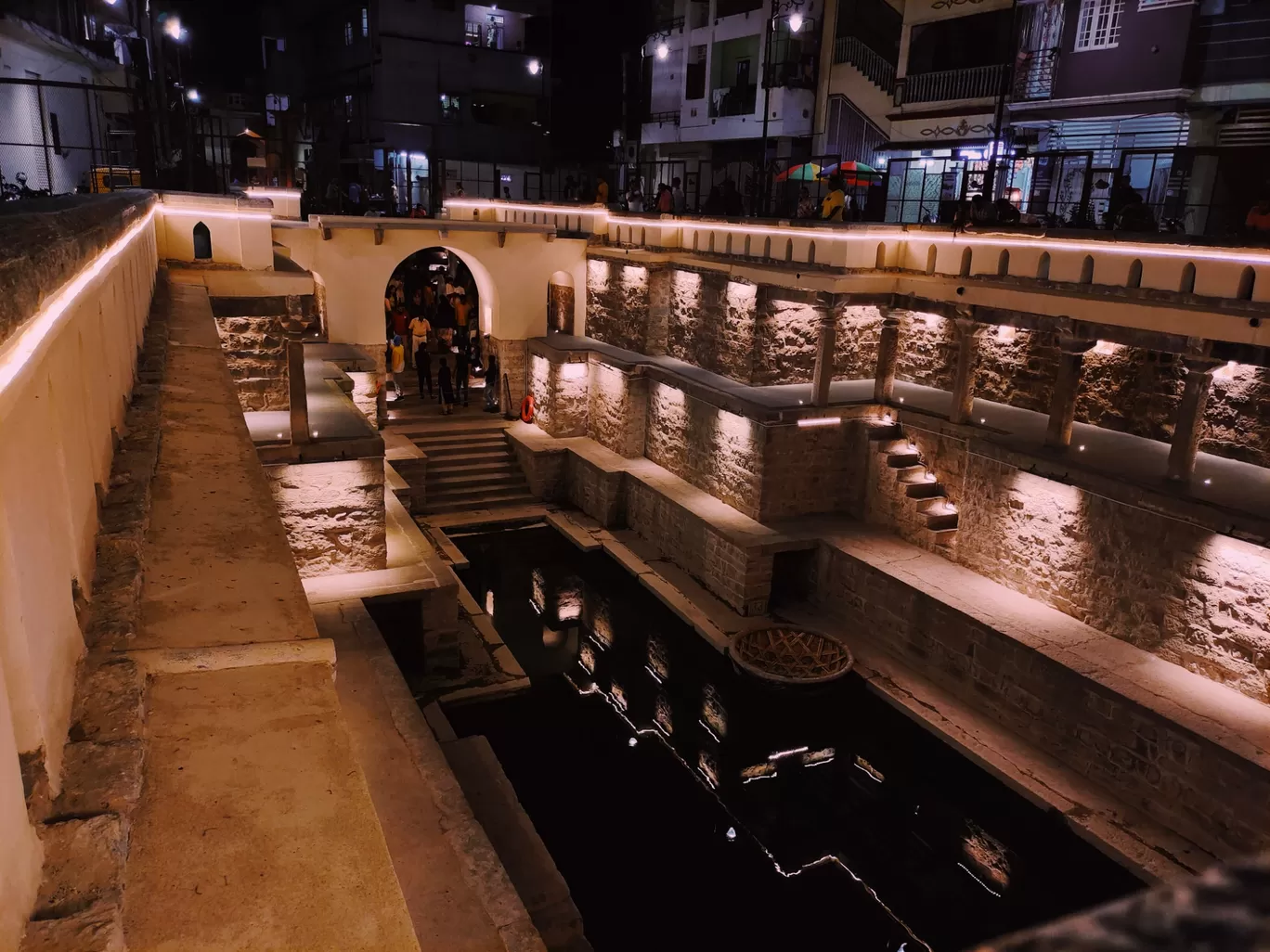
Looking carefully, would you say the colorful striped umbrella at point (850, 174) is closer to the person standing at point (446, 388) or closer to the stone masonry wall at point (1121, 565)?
the stone masonry wall at point (1121, 565)

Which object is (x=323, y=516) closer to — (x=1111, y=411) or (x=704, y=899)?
(x=704, y=899)

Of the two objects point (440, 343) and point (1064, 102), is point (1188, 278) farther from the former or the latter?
point (440, 343)

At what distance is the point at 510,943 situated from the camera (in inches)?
239

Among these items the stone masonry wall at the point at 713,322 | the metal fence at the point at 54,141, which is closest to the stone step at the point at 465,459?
the stone masonry wall at the point at 713,322

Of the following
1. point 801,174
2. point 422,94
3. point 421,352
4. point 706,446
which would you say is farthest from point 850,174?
point 422,94

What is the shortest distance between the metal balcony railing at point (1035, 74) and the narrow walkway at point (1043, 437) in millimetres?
6411

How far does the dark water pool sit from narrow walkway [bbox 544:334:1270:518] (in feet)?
12.7

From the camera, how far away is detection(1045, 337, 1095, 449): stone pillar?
11453 mm

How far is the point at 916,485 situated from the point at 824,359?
2423 mm

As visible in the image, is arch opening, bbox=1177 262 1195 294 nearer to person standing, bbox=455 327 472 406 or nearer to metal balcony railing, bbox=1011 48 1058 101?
metal balcony railing, bbox=1011 48 1058 101

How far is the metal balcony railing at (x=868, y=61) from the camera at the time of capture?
70.6ft

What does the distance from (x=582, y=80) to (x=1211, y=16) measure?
21.7 metres

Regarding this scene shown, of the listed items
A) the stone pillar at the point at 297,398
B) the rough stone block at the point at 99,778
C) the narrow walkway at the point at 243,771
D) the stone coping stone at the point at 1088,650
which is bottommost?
the stone coping stone at the point at 1088,650

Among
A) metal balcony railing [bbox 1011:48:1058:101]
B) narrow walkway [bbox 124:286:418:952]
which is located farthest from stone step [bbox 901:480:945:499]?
narrow walkway [bbox 124:286:418:952]
